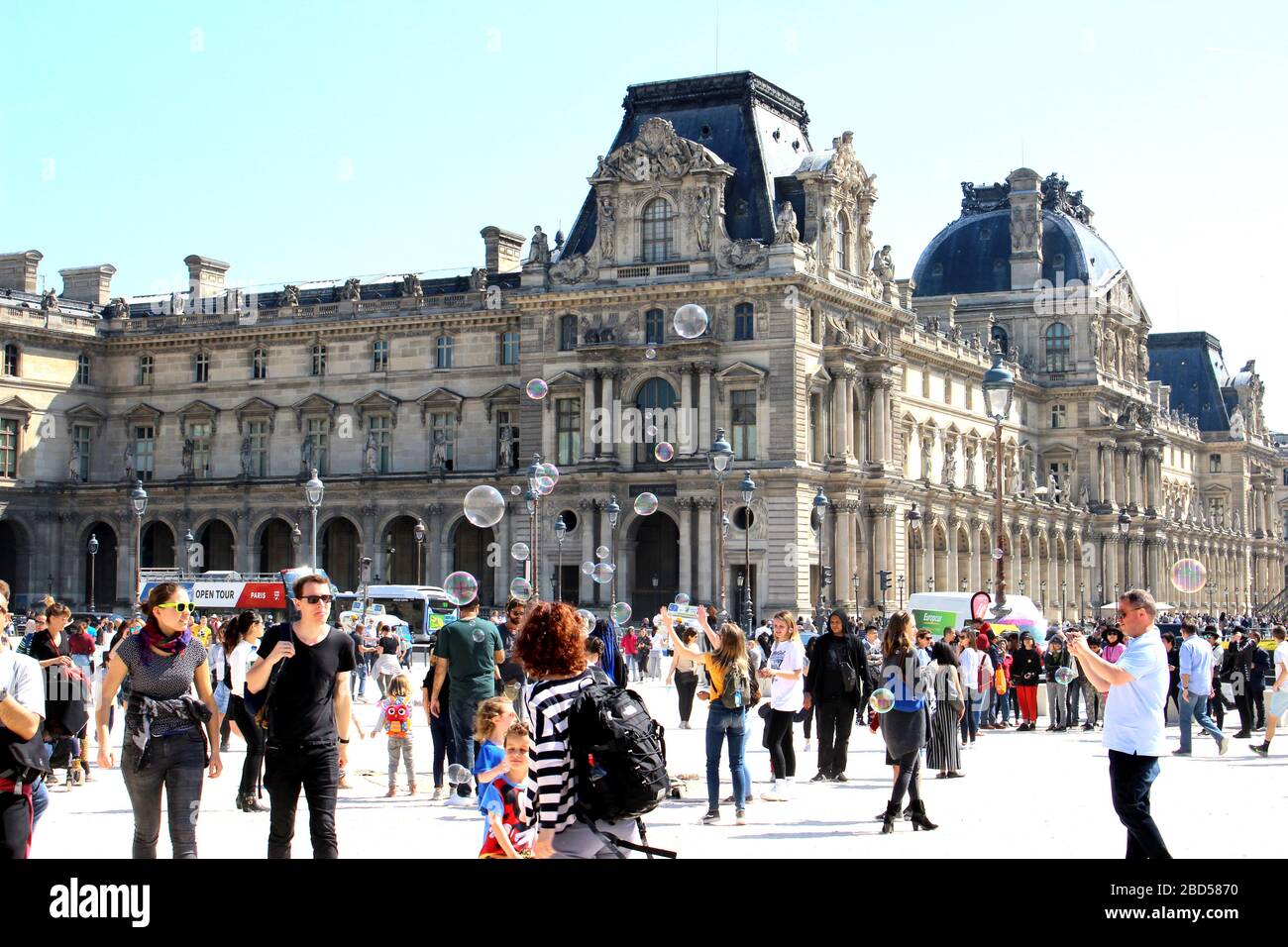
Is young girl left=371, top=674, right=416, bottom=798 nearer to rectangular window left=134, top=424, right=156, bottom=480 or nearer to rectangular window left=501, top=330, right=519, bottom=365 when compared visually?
rectangular window left=501, top=330, right=519, bottom=365

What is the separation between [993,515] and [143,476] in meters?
36.0

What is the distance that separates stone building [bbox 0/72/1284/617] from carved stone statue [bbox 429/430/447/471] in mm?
162

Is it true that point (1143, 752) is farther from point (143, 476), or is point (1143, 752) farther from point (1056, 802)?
point (143, 476)

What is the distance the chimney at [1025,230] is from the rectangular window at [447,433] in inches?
1459

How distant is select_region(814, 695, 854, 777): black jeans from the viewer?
1866 cm

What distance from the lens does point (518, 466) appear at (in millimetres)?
64312

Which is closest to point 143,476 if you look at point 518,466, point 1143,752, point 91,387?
point 91,387

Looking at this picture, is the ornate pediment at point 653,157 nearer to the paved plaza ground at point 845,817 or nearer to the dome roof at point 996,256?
the dome roof at point 996,256

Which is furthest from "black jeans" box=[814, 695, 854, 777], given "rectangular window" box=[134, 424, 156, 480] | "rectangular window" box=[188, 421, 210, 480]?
"rectangular window" box=[134, 424, 156, 480]

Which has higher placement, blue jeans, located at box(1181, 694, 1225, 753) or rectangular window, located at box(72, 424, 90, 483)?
rectangular window, located at box(72, 424, 90, 483)

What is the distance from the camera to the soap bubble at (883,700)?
1502 cm

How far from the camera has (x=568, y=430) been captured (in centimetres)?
6181

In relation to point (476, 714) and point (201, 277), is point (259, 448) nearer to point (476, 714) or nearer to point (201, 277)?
point (201, 277)

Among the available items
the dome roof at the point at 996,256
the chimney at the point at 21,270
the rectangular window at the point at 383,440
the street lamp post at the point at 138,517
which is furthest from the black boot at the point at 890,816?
the dome roof at the point at 996,256
